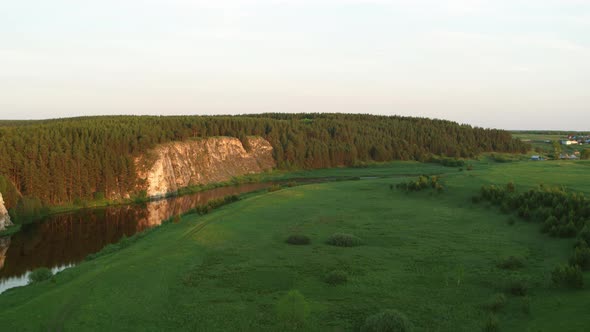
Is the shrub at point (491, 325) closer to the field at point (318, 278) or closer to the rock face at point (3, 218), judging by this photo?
the field at point (318, 278)

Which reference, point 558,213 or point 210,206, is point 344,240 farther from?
point 210,206

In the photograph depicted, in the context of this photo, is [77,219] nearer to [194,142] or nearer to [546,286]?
[194,142]

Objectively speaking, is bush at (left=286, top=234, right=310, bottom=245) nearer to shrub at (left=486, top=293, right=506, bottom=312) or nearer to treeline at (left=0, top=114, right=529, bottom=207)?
shrub at (left=486, top=293, right=506, bottom=312)

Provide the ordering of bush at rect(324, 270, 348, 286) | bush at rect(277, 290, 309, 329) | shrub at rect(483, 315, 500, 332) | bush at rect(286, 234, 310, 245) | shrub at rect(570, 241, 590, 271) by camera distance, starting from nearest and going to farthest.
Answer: shrub at rect(483, 315, 500, 332) → bush at rect(277, 290, 309, 329) → shrub at rect(570, 241, 590, 271) → bush at rect(324, 270, 348, 286) → bush at rect(286, 234, 310, 245)

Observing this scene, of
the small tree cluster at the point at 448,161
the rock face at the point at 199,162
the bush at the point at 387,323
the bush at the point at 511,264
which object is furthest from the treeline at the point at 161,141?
the bush at the point at 511,264

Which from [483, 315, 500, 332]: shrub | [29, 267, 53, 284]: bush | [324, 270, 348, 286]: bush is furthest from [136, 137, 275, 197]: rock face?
[483, 315, 500, 332]: shrub
